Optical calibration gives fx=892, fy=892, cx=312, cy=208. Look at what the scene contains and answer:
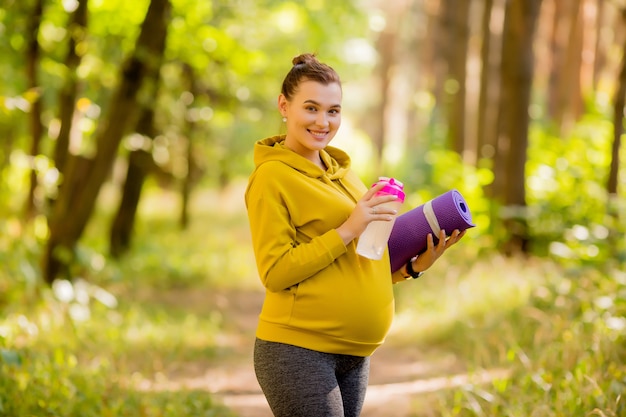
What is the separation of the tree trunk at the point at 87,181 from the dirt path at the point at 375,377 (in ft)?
7.14

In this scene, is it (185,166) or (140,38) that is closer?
(140,38)

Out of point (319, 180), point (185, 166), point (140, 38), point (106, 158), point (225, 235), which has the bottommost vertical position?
point (225, 235)

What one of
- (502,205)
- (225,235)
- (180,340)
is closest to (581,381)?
(180,340)

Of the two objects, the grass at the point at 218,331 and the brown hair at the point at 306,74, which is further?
the grass at the point at 218,331

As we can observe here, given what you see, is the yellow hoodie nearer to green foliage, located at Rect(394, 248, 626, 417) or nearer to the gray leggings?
the gray leggings

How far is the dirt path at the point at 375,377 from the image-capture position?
21.9ft

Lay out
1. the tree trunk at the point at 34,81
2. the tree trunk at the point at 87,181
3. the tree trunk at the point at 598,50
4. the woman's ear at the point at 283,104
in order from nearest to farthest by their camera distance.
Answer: the woman's ear at the point at 283,104, the tree trunk at the point at 87,181, the tree trunk at the point at 34,81, the tree trunk at the point at 598,50

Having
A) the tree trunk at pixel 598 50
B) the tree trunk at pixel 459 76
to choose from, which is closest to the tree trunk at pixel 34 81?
the tree trunk at pixel 459 76

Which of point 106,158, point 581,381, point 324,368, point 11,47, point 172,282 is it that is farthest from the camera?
point 172,282

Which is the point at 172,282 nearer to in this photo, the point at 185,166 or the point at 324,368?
the point at 185,166

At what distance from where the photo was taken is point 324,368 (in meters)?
3.25

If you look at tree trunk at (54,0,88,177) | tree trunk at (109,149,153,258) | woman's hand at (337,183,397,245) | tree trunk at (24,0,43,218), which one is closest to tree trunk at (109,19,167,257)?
tree trunk at (109,149,153,258)

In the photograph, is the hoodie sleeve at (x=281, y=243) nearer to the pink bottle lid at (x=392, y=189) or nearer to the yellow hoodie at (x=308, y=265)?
the yellow hoodie at (x=308, y=265)

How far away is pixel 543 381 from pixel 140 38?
19.6ft
